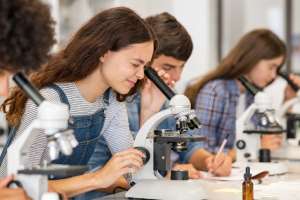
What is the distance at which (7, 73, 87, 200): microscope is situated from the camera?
168 centimetres

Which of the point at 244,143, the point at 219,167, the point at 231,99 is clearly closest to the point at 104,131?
the point at 219,167

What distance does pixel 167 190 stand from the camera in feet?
7.44

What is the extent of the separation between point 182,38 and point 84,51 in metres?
0.75

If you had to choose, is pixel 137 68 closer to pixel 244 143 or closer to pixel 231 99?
pixel 244 143

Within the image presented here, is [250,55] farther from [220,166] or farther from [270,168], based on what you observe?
[220,166]

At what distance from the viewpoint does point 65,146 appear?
1677mm

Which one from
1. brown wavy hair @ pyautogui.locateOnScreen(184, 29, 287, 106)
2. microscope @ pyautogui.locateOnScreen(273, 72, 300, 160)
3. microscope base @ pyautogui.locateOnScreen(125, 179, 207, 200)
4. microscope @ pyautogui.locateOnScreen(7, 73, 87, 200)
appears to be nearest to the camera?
microscope @ pyautogui.locateOnScreen(7, 73, 87, 200)

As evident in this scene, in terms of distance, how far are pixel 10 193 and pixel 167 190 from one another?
0.68 meters

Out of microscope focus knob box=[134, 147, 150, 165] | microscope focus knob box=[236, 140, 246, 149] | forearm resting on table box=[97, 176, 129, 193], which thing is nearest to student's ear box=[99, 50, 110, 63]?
microscope focus knob box=[134, 147, 150, 165]

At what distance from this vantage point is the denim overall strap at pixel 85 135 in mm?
2484

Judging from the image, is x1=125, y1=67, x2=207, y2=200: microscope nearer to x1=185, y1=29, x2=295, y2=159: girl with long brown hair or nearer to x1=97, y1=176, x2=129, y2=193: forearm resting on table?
x1=97, y1=176, x2=129, y2=193: forearm resting on table

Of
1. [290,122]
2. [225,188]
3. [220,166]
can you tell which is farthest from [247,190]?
[290,122]

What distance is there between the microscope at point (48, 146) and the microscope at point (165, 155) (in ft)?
1.80

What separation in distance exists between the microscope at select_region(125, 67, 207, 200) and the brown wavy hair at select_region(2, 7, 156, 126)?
0.80ft
